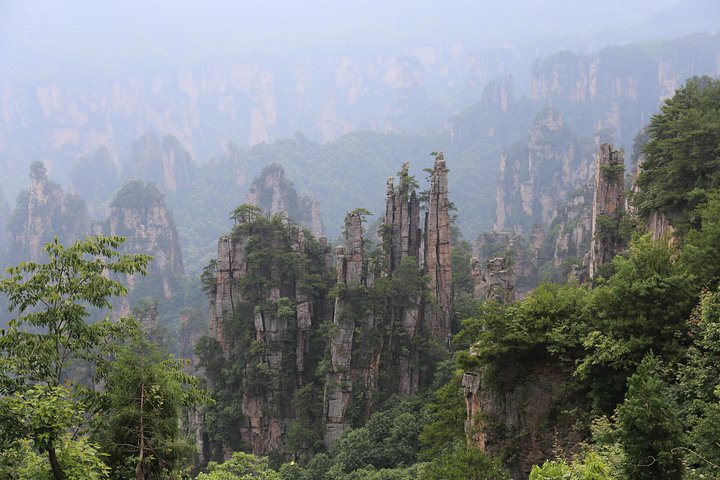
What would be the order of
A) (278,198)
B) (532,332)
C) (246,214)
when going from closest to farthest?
(532,332), (246,214), (278,198)

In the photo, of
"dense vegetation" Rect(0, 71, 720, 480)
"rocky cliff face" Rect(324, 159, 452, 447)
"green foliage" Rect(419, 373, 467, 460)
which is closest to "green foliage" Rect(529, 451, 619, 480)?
"dense vegetation" Rect(0, 71, 720, 480)

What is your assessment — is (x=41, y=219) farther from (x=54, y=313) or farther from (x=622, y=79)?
(x=622, y=79)

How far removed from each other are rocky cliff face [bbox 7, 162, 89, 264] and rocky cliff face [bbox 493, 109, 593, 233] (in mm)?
61805

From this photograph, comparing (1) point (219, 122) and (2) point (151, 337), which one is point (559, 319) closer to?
(2) point (151, 337)

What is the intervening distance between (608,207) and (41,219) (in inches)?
3084

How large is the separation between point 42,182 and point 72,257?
3386 inches

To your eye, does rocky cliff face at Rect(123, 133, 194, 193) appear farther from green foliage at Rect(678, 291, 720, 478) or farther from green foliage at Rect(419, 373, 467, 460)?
green foliage at Rect(678, 291, 720, 478)

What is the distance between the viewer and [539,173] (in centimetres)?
10819

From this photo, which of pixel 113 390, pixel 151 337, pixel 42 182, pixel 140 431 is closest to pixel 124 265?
pixel 113 390

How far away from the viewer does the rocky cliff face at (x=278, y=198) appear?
91.1 m

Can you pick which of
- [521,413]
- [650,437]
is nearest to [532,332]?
[521,413]

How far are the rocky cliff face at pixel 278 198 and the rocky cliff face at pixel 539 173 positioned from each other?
31117mm

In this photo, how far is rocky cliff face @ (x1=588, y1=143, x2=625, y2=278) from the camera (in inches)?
1129

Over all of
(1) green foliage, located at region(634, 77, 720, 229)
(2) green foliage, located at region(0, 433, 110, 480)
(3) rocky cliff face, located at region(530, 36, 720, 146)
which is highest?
(3) rocky cliff face, located at region(530, 36, 720, 146)
